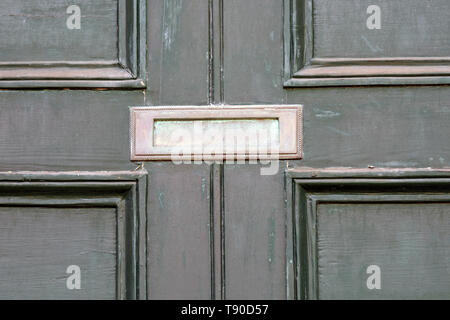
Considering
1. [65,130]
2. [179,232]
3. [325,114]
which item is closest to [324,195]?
[325,114]

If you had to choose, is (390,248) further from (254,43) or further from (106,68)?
(106,68)

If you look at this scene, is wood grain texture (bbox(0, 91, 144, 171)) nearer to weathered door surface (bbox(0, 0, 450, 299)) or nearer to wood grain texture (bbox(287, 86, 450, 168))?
weathered door surface (bbox(0, 0, 450, 299))

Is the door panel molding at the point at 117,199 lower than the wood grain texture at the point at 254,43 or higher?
lower

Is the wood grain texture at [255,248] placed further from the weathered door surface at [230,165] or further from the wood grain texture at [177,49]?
the wood grain texture at [177,49]

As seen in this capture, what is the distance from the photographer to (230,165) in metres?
0.91

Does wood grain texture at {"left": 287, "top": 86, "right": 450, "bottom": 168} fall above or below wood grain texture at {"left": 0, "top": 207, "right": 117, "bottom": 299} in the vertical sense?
above

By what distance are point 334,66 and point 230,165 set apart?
26cm

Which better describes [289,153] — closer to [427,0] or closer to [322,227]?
[322,227]

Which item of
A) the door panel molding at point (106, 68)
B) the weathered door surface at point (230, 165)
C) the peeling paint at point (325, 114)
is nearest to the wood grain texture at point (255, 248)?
the weathered door surface at point (230, 165)

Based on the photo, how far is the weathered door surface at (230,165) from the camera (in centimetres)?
90

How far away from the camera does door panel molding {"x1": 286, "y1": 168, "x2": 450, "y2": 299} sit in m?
0.89

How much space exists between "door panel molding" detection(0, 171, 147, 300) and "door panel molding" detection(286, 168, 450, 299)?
0.86ft

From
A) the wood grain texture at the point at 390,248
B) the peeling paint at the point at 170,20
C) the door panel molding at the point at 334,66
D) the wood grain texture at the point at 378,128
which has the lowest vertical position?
the wood grain texture at the point at 390,248

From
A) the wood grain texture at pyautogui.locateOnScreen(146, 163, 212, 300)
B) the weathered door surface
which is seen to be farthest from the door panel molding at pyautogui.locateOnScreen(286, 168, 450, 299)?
the wood grain texture at pyautogui.locateOnScreen(146, 163, 212, 300)
